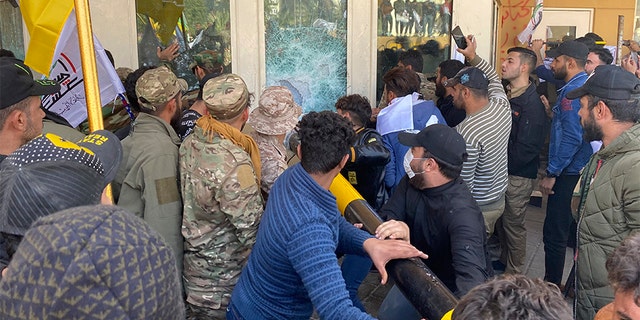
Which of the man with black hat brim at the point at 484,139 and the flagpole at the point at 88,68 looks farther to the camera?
the man with black hat brim at the point at 484,139

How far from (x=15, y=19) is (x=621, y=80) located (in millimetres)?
6230

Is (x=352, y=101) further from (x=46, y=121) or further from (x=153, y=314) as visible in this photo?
(x=153, y=314)

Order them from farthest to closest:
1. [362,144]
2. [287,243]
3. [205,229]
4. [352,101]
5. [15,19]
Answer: [15,19], [352,101], [362,144], [205,229], [287,243]

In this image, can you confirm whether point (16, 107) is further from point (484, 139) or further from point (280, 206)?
point (484, 139)

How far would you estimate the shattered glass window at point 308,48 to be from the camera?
6.89 m

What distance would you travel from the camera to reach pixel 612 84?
10.5 ft

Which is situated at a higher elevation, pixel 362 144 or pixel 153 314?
pixel 153 314

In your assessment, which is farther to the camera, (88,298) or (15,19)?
(15,19)

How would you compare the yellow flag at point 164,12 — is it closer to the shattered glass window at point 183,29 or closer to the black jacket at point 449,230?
the shattered glass window at point 183,29

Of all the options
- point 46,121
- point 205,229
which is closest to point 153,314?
point 205,229

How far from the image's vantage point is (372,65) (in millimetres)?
7203

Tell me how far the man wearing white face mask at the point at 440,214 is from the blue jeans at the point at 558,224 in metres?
2.26

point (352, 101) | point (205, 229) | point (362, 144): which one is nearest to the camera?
point (205, 229)

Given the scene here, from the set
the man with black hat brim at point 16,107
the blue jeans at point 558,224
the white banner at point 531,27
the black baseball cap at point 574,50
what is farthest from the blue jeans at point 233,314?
the white banner at point 531,27
